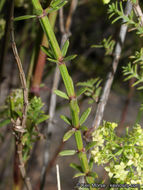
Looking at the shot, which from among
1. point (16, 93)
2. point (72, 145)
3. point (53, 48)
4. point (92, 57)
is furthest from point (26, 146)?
point (92, 57)

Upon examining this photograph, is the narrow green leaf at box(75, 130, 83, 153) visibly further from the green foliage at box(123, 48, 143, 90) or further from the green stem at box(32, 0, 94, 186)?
the green foliage at box(123, 48, 143, 90)

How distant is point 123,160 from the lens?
365 millimetres

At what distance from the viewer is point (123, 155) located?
0.37 m

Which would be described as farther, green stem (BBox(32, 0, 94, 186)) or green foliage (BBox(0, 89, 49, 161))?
green foliage (BBox(0, 89, 49, 161))

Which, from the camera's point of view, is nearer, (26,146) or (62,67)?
(62,67)

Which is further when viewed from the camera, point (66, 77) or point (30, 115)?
point (30, 115)

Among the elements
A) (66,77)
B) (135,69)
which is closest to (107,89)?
(135,69)

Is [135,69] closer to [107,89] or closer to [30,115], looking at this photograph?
[107,89]

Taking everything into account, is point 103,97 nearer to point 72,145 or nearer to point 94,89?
point 94,89

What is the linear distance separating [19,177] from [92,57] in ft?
5.68

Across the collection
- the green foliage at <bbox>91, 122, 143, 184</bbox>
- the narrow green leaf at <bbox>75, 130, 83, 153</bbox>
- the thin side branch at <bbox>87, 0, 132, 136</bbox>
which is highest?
the thin side branch at <bbox>87, 0, 132, 136</bbox>

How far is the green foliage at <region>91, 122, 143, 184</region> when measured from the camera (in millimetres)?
349

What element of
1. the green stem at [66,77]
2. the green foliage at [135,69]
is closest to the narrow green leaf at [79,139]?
the green stem at [66,77]

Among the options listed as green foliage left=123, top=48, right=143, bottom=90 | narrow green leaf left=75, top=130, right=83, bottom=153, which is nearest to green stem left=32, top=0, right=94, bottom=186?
narrow green leaf left=75, top=130, right=83, bottom=153
